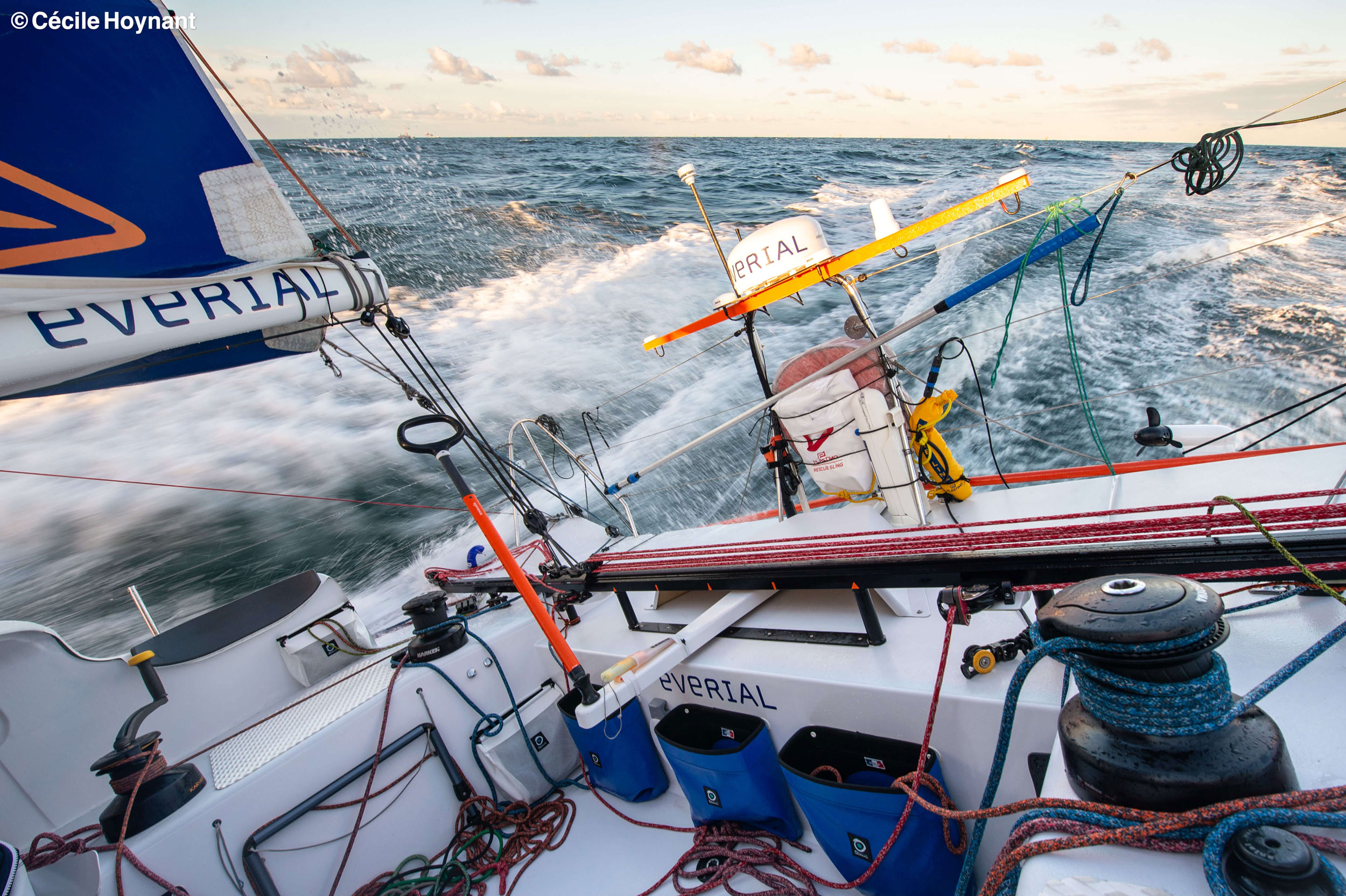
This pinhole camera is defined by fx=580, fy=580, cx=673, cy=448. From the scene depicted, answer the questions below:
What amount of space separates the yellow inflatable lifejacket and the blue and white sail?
9.15 ft

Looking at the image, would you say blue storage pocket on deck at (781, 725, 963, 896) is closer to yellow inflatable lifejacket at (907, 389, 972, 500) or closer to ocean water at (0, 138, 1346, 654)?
yellow inflatable lifejacket at (907, 389, 972, 500)

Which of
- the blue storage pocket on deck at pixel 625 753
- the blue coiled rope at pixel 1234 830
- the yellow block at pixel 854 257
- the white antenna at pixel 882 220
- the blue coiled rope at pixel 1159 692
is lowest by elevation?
the blue storage pocket on deck at pixel 625 753

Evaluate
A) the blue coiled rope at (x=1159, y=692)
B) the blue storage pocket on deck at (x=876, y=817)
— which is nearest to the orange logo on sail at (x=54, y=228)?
the blue storage pocket on deck at (x=876, y=817)

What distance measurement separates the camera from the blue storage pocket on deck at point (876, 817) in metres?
1.55

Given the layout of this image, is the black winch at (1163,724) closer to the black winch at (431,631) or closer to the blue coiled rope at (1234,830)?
the blue coiled rope at (1234,830)

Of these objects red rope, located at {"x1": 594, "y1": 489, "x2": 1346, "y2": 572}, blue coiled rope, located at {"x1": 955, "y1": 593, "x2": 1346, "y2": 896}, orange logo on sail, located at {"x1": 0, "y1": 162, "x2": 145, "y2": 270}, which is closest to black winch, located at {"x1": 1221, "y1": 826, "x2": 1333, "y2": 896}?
blue coiled rope, located at {"x1": 955, "y1": 593, "x2": 1346, "y2": 896}

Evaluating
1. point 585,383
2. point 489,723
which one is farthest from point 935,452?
point 585,383

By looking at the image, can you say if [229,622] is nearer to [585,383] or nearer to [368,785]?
[368,785]

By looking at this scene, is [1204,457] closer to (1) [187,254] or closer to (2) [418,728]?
(2) [418,728]

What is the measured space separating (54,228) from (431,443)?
1.87 m

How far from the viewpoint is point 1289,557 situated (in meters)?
0.97

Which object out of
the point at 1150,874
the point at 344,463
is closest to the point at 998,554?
the point at 1150,874

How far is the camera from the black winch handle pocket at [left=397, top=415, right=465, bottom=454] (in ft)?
5.22

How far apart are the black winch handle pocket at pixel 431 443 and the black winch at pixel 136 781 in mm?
1282
